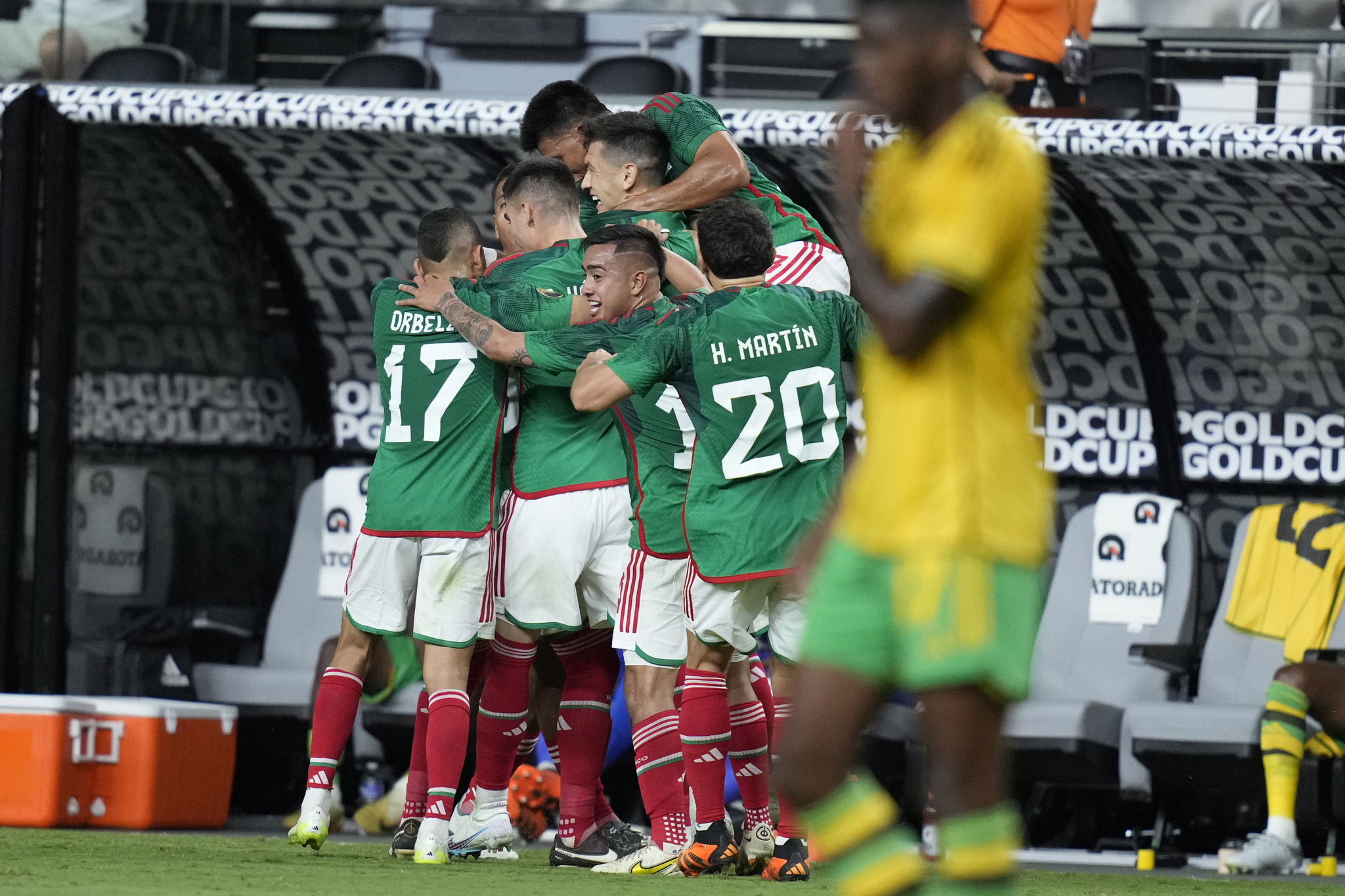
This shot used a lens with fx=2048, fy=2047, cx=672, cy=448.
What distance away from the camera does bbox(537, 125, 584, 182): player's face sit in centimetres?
636

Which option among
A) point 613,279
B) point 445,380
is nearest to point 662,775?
point 445,380

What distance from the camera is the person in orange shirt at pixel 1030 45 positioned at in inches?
317

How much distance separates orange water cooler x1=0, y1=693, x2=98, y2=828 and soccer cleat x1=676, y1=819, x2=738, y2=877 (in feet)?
8.11

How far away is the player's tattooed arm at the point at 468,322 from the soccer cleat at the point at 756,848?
56.9 inches

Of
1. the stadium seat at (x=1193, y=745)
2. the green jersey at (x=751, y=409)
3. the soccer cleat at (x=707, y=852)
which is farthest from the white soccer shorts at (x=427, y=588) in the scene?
the stadium seat at (x=1193, y=745)

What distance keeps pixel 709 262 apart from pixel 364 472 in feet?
11.8

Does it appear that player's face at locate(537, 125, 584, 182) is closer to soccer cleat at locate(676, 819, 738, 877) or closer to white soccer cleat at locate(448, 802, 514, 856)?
white soccer cleat at locate(448, 802, 514, 856)

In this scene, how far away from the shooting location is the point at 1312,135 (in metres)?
6.99

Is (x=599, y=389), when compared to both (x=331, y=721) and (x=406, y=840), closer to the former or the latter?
(x=331, y=721)

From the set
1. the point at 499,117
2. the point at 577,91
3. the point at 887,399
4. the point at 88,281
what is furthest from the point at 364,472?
the point at 887,399

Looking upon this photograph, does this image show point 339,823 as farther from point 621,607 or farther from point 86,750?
point 621,607

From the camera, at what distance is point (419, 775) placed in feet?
19.6

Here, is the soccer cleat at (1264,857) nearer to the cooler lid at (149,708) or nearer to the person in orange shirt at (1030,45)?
the person in orange shirt at (1030,45)

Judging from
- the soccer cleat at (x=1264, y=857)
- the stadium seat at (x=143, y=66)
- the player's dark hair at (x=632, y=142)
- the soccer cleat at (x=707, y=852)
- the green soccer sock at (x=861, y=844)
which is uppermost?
the stadium seat at (x=143, y=66)
